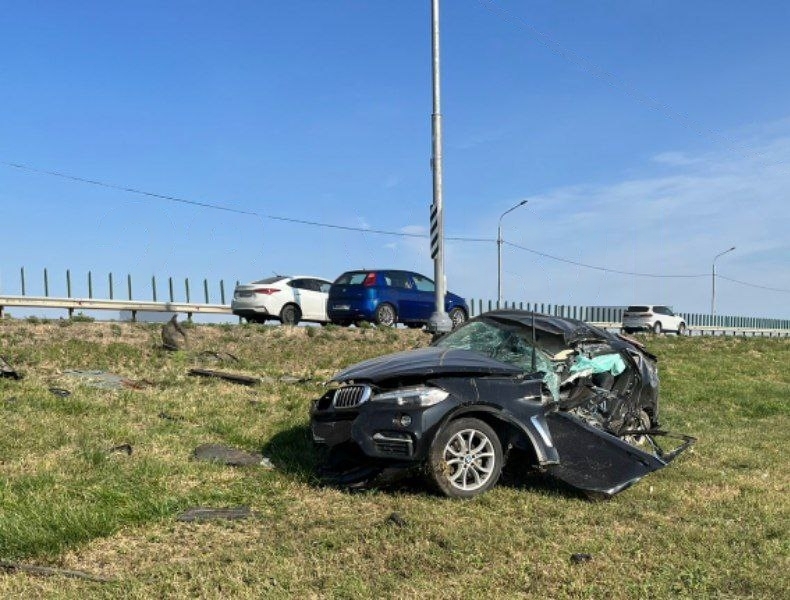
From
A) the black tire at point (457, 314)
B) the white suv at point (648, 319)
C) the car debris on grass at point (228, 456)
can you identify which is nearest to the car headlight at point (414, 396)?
the car debris on grass at point (228, 456)

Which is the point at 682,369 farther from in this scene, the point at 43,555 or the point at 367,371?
the point at 43,555

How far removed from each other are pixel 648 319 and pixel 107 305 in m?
26.0

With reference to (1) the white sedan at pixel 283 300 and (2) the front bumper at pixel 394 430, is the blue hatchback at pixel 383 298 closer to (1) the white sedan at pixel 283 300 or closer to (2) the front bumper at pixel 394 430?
(1) the white sedan at pixel 283 300

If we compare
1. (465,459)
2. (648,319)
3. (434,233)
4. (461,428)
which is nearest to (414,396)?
(461,428)

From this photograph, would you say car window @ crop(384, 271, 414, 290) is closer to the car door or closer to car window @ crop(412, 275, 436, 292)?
car window @ crop(412, 275, 436, 292)

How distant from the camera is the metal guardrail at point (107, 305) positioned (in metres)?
20.2

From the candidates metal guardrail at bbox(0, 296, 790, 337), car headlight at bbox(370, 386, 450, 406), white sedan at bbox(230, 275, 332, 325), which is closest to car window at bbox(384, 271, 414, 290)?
white sedan at bbox(230, 275, 332, 325)

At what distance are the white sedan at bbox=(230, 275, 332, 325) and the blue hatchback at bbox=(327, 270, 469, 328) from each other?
3.34 feet

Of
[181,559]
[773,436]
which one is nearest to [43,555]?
[181,559]

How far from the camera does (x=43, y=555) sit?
4211 mm

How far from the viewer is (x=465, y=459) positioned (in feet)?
18.6

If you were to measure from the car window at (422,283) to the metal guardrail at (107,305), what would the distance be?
741 centimetres

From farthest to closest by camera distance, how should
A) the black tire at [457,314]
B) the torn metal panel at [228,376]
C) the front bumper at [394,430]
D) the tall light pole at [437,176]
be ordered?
the black tire at [457,314] → the tall light pole at [437,176] → the torn metal panel at [228,376] → the front bumper at [394,430]

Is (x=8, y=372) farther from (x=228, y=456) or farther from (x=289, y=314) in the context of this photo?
(x=289, y=314)
